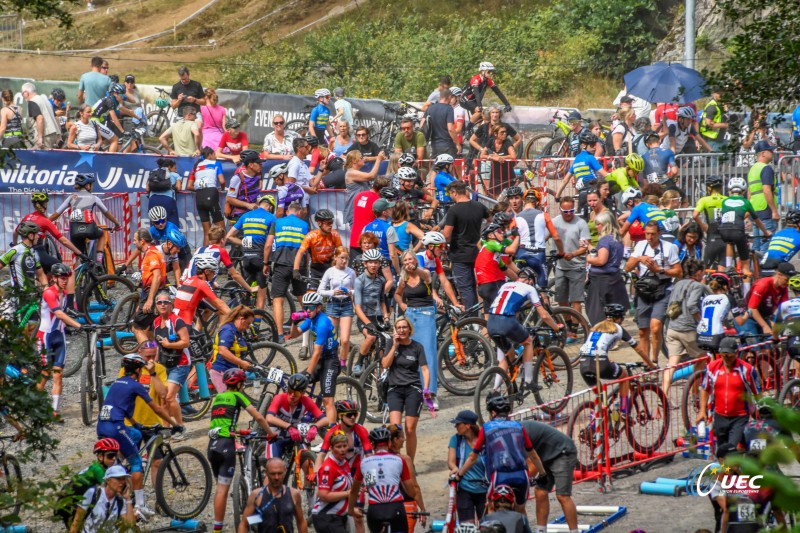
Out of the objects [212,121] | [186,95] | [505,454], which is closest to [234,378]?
[505,454]

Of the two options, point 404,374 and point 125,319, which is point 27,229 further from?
point 404,374

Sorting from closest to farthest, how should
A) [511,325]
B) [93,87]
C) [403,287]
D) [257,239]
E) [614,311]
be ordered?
1. [614,311]
2. [511,325]
3. [403,287]
4. [257,239]
5. [93,87]

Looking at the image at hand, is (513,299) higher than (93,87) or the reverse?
the reverse

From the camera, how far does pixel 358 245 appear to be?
18594 mm

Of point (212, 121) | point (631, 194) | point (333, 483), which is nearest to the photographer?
point (333, 483)

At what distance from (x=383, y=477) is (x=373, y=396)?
447 centimetres

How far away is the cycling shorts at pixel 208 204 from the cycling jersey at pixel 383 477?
979cm

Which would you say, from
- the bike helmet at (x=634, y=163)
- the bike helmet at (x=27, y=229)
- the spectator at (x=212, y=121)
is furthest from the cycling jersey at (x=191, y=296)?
the spectator at (x=212, y=121)

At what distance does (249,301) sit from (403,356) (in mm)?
5434

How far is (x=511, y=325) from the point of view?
14227mm

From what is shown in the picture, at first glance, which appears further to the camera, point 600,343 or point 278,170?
point 278,170

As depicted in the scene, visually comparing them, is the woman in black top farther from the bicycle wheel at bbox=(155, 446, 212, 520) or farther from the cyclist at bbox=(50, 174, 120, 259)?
the cyclist at bbox=(50, 174, 120, 259)

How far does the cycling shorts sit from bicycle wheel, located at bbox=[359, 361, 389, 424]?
5912 mm

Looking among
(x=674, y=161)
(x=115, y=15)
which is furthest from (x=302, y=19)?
(x=674, y=161)
